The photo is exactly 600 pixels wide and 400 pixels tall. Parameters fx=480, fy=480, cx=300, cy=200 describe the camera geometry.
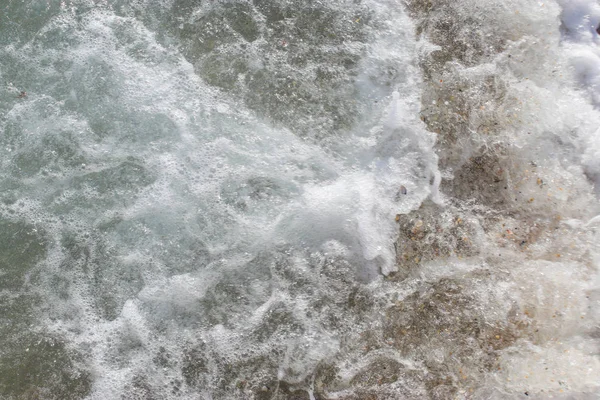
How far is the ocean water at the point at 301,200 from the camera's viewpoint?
2.88 meters

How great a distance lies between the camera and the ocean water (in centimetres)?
288

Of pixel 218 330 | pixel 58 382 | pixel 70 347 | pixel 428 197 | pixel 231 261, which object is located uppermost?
pixel 428 197

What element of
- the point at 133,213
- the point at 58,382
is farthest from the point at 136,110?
the point at 58,382

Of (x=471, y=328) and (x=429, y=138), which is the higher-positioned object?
(x=429, y=138)

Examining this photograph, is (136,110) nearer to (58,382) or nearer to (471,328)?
(58,382)

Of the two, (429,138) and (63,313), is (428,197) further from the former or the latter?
(63,313)

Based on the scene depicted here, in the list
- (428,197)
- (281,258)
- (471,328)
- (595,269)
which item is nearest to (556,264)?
(595,269)

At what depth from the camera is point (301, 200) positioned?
3006 millimetres

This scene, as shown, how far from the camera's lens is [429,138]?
3.01 meters

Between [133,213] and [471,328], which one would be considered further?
Result: [133,213]

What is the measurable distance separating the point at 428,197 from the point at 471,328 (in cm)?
82

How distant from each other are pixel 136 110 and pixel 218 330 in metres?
1.51

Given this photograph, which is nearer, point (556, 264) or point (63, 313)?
point (556, 264)

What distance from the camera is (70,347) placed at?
302cm
